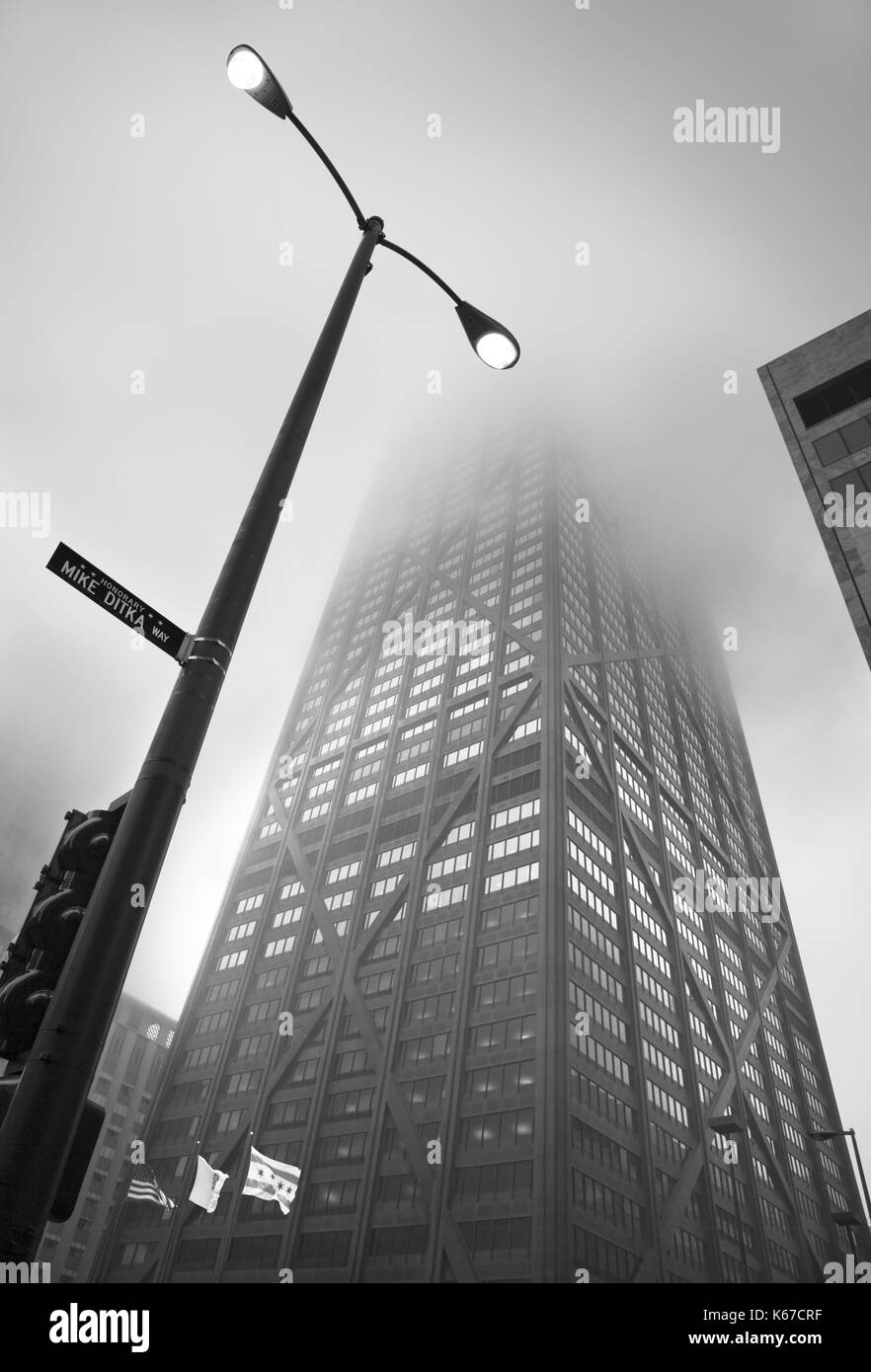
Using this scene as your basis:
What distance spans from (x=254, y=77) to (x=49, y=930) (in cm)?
699

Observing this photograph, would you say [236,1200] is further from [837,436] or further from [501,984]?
[837,436]

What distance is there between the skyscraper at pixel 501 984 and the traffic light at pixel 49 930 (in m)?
64.8

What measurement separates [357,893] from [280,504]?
92.6 meters

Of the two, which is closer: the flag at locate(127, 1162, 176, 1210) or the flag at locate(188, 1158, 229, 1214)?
the flag at locate(127, 1162, 176, 1210)

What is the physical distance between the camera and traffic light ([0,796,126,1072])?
14.4 feet

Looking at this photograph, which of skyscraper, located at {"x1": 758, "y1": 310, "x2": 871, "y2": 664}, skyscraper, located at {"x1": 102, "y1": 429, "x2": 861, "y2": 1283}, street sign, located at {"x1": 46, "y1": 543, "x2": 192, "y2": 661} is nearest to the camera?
street sign, located at {"x1": 46, "y1": 543, "x2": 192, "y2": 661}

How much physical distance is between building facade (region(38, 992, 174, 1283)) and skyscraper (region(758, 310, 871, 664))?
94.1 metres

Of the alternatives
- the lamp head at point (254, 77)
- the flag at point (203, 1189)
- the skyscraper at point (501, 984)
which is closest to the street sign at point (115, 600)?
the lamp head at point (254, 77)

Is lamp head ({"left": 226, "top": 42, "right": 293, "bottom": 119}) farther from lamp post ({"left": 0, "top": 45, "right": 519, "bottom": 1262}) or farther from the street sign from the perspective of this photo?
the street sign

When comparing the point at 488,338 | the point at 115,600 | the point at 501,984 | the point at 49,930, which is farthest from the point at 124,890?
the point at 501,984

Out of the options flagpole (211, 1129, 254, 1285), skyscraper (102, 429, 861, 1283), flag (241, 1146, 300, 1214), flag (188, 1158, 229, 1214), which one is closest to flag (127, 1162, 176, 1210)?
flag (188, 1158, 229, 1214)

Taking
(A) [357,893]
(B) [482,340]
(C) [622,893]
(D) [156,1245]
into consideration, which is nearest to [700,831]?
(C) [622,893]

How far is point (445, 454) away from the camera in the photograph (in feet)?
559

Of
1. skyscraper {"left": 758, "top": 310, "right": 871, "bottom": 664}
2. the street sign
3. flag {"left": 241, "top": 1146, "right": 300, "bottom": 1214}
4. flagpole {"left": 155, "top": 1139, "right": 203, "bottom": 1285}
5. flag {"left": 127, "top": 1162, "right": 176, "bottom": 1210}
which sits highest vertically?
skyscraper {"left": 758, "top": 310, "right": 871, "bottom": 664}
